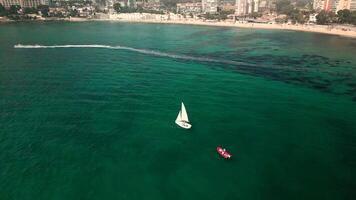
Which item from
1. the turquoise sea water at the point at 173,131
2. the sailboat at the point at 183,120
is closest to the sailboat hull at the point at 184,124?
the sailboat at the point at 183,120

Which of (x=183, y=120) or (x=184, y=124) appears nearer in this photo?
(x=184, y=124)

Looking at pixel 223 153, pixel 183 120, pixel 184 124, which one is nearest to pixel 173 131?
pixel 184 124

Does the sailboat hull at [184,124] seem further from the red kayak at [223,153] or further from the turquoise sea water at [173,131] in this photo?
the red kayak at [223,153]

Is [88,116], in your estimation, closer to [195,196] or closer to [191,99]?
[191,99]

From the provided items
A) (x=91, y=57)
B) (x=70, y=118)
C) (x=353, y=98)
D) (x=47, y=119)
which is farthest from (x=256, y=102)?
(x=91, y=57)

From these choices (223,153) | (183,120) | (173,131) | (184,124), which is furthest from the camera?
(183,120)

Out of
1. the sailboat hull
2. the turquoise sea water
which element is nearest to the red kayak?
the turquoise sea water

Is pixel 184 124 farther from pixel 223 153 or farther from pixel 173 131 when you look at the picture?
pixel 223 153

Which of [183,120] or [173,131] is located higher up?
[183,120]

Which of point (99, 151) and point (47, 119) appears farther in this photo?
point (47, 119)
